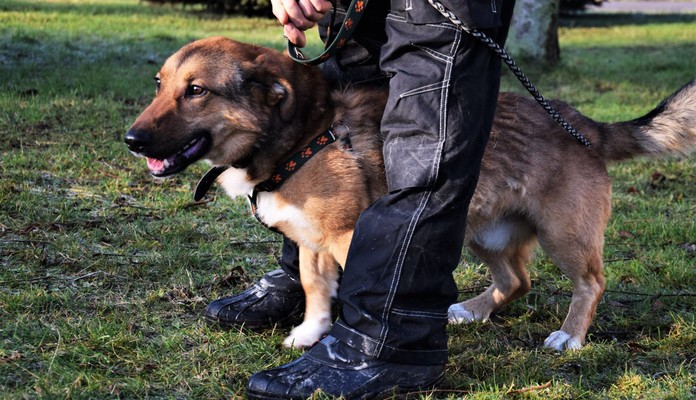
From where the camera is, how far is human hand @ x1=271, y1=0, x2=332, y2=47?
282 centimetres

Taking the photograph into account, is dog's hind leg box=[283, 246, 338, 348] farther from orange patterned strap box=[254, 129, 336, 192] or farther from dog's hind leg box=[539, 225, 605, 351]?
dog's hind leg box=[539, 225, 605, 351]

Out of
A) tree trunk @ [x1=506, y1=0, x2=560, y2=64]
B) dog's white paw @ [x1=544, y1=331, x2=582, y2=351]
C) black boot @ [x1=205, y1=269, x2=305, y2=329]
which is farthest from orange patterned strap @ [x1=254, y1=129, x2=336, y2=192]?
tree trunk @ [x1=506, y1=0, x2=560, y2=64]

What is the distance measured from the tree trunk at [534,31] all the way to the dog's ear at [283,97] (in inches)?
355

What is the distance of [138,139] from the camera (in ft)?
9.78

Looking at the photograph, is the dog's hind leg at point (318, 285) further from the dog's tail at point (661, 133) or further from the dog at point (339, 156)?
the dog's tail at point (661, 133)

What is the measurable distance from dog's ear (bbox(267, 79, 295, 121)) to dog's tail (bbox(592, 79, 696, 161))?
1469mm

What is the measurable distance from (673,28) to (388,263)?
1816 centimetres

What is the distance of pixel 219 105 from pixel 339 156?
0.51 m

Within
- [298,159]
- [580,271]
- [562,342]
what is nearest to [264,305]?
[298,159]

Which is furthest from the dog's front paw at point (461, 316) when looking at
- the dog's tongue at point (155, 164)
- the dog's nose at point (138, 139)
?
the dog's nose at point (138, 139)

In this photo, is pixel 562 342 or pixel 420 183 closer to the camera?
pixel 420 183

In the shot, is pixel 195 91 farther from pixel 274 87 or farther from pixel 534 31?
pixel 534 31

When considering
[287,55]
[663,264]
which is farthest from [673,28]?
[287,55]

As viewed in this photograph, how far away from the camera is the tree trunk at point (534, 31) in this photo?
1156 centimetres
